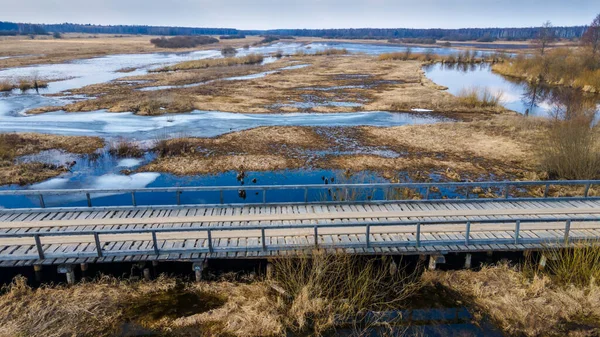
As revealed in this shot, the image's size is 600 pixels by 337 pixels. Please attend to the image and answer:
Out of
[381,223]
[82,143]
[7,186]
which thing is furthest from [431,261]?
[82,143]

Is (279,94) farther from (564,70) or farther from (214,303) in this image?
(214,303)

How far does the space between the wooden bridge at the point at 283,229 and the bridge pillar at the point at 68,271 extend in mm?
289

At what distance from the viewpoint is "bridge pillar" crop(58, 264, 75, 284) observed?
1116cm

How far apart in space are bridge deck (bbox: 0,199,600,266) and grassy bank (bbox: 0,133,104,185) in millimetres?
8269

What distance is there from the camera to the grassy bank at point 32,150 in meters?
20.5

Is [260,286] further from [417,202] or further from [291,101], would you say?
[291,101]

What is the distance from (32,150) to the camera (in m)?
24.7

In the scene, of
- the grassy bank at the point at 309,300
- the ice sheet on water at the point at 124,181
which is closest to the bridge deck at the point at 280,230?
the grassy bank at the point at 309,300

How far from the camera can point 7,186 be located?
1948cm

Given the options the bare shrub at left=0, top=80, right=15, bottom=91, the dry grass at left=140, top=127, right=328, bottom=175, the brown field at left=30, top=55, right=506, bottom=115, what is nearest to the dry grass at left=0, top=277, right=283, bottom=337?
the dry grass at left=140, top=127, right=328, bottom=175

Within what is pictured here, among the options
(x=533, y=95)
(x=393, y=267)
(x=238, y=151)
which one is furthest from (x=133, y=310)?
(x=533, y=95)

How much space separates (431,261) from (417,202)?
2.72 metres

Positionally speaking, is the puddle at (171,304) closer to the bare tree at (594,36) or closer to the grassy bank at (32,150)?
the grassy bank at (32,150)

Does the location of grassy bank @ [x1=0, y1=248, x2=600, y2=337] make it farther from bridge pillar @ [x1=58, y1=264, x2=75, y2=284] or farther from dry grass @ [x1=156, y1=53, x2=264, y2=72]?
dry grass @ [x1=156, y1=53, x2=264, y2=72]
